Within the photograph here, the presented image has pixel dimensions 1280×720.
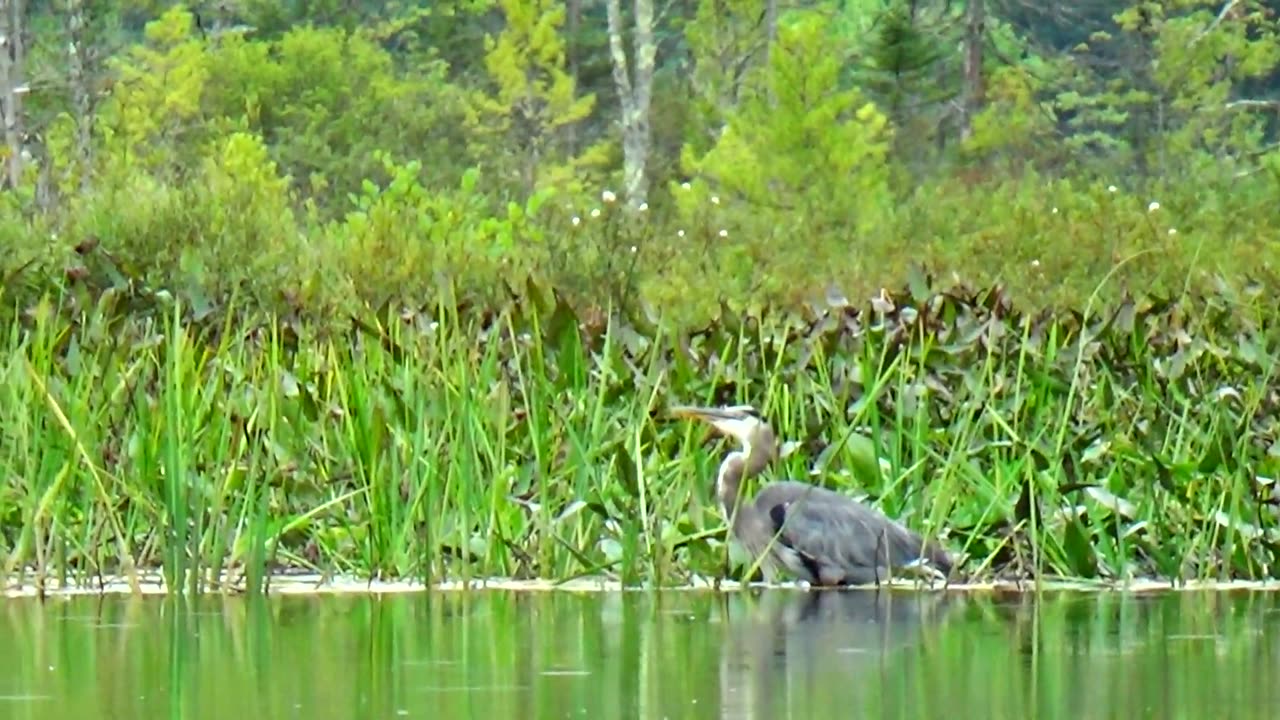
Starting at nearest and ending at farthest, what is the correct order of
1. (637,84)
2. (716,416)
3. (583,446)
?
(583,446) < (716,416) < (637,84)

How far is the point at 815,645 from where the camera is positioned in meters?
6.96

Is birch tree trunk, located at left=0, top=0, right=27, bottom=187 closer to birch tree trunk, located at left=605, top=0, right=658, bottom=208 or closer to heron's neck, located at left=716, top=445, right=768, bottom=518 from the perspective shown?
birch tree trunk, located at left=605, top=0, right=658, bottom=208

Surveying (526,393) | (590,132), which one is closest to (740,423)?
(526,393)

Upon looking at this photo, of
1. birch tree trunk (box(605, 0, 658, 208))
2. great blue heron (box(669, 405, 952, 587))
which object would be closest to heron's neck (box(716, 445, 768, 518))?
great blue heron (box(669, 405, 952, 587))

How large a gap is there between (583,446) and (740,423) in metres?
0.49

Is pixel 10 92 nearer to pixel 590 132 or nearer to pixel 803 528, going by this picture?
pixel 803 528

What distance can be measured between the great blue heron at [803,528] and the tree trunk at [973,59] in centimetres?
3158

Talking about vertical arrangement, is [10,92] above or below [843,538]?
above

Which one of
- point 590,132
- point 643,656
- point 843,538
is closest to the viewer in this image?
point 643,656

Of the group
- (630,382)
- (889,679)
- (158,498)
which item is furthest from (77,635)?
(630,382)

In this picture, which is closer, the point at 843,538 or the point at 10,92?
the point at 843,538

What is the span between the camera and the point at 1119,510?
873cm

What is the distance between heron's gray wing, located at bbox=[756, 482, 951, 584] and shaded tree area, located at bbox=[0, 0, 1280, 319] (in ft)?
9.52

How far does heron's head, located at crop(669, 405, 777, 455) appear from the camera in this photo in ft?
29.4
